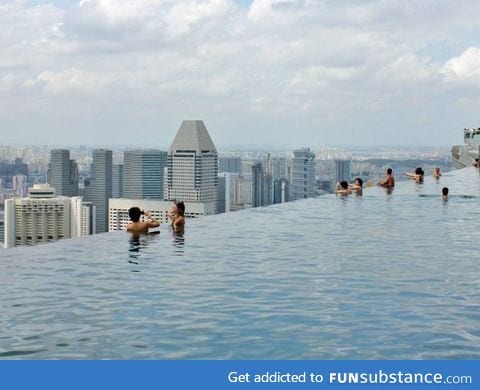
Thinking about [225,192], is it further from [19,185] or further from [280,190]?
[19,185]

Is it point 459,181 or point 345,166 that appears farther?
point 345,166

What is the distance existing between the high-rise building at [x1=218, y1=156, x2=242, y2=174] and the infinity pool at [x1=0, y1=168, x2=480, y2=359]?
116m

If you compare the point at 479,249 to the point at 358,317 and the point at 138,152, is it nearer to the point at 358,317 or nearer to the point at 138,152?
the point at 358,317

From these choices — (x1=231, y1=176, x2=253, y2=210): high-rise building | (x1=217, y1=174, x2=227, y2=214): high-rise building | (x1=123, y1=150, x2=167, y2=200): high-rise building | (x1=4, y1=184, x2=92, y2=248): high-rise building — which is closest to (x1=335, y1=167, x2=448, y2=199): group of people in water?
(x1=231, y1=176, x2=253, y2=210): high-rise building

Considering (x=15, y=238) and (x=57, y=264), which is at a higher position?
(x=57, y=264)

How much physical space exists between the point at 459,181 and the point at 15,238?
66.8 m

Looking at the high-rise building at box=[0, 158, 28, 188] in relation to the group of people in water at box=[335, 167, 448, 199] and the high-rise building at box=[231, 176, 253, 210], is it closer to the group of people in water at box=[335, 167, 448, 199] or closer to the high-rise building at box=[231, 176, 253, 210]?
the high-rise building at box=[231, 176, 253, 210]

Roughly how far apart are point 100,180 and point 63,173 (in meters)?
7.06

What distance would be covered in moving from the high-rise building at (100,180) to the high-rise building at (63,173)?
105 inches

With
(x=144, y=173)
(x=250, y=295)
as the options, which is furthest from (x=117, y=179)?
(x=250, y=295)

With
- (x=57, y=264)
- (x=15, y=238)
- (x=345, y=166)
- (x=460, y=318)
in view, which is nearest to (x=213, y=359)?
(x=460, y=318)

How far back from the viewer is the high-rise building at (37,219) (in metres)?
96.4

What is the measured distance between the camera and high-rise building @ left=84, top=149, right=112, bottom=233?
130250 millimetres
